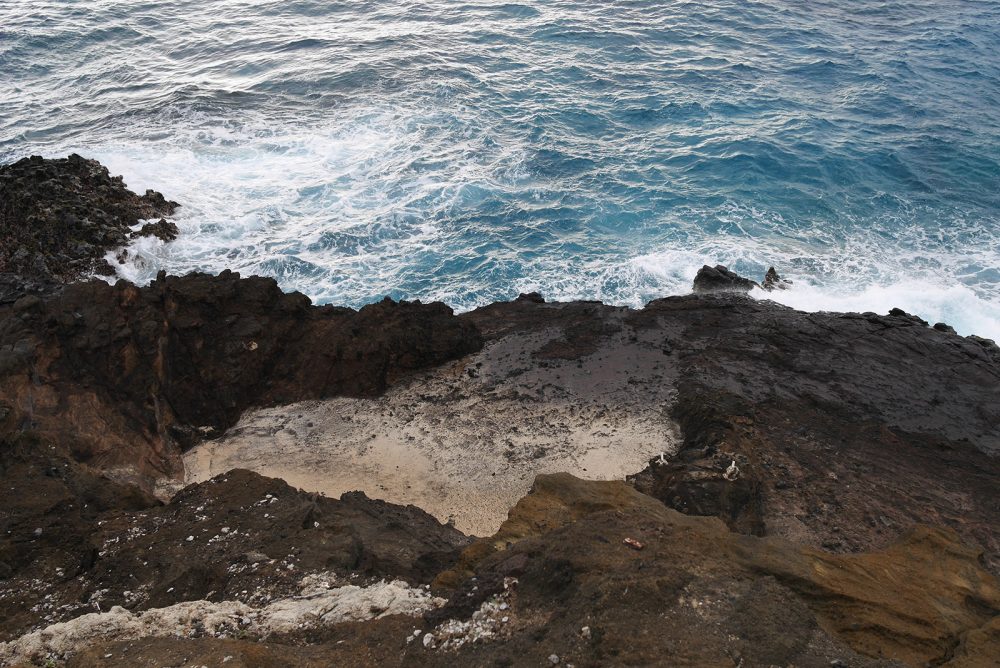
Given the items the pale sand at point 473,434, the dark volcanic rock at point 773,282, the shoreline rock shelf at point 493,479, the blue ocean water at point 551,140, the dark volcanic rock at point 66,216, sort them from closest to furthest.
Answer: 1. the shoreline rock shelf at point 493,479
2. the pale sand at point 473,434
3. the dark volcanic rock at point 66,216
4. the dark volcanic rock at point 773,282
5. the blue ocean water at point 551,140

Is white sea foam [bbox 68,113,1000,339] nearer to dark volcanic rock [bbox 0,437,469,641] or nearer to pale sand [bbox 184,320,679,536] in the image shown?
pale sand [bbox 184,320,679,536]

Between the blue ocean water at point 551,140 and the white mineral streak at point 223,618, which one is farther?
the blue ocean water at point 551,140

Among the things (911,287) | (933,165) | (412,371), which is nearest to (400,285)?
(412,371)

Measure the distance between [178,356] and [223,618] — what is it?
5.77 meters

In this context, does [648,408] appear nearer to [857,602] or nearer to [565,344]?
[565,344]

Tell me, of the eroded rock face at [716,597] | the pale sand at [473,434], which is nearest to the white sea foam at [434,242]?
the pale sand at [473,434]

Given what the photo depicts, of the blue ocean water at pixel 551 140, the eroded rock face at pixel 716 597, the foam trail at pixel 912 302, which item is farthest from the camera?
the blue ocean water at pixel 551 140

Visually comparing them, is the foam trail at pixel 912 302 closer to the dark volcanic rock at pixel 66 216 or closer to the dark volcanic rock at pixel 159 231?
the dark volcanic rock at pixel 159 231

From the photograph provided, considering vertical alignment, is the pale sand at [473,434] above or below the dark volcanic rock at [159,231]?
below

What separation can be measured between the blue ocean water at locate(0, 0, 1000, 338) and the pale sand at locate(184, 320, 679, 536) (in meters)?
4.68

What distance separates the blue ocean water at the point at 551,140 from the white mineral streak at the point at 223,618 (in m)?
9.95

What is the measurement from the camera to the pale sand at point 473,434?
963 centimetres

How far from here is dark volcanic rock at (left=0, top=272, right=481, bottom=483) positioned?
9508 mm

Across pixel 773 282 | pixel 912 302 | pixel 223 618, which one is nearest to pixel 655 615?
pixel 223 618
